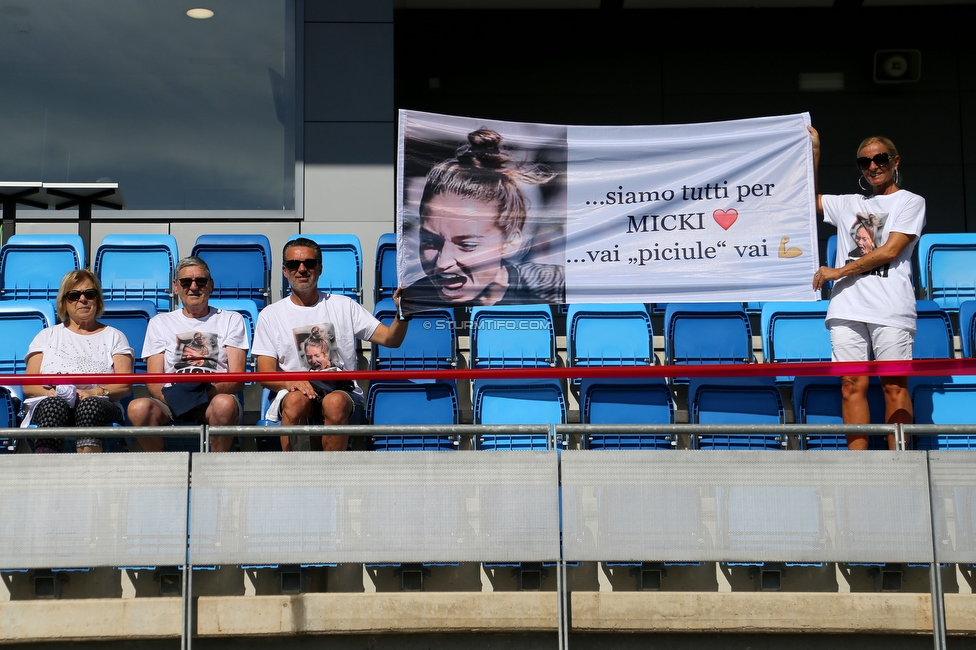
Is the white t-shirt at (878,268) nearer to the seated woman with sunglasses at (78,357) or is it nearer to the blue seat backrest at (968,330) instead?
the blue seat backrest at (968,330)

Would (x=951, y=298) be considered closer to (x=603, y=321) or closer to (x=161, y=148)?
(x=603, y=321)

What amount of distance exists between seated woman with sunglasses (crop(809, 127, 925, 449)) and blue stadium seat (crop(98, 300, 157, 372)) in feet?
13.3

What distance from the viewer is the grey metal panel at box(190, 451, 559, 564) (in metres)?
4.20

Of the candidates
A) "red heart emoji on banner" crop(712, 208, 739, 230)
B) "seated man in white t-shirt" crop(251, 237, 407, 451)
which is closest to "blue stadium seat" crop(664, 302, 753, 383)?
"red heart emoji on banner" crop(712, 208, 739, 230)

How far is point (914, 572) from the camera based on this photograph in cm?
438

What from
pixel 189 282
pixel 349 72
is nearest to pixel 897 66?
pixel 349 72

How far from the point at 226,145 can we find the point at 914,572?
683 cm

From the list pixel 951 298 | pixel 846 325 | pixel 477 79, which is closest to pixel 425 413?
pixel 846 325

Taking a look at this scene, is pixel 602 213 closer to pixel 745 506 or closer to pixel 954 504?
pixel 745 506

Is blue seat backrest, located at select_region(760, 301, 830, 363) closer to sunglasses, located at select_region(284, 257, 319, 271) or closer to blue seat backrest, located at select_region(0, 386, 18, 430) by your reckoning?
sunglasses, located at select_region(284, 257, 319, 271)

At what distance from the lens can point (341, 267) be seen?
719 centimetres

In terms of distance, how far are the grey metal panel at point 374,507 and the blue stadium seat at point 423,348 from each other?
1790 mm

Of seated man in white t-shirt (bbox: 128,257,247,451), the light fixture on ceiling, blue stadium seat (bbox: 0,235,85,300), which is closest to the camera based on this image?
seated man in white t-shirt (bbox: 128,257,247,451)

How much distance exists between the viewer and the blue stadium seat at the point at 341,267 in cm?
712
